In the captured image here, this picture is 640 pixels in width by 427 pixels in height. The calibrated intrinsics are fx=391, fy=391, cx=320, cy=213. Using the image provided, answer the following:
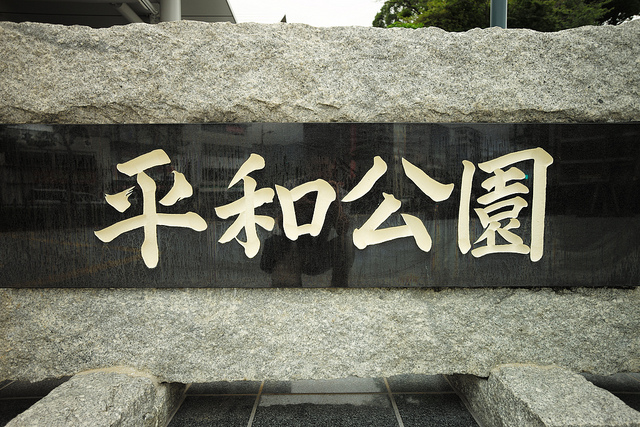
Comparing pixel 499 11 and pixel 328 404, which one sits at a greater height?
pixel 499 11

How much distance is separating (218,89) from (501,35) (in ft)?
6.08

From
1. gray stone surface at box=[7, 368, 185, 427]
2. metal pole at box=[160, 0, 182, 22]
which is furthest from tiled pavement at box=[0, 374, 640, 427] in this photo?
metal pole at box=[160, 0, 182, 22]

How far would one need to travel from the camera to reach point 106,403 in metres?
2.21

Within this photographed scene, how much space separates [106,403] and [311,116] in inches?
82.0

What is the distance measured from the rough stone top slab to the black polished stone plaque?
13 centimetres

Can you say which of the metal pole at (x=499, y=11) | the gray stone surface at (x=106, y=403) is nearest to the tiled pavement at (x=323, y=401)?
the gray stone surface at (x=106, y=403)

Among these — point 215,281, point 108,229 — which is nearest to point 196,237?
point 215,281

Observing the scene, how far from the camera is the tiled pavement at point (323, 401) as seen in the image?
2604 millimetres

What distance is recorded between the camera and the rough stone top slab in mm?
2492

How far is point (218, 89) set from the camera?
2.50 m

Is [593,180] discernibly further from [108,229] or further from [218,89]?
[108,229]

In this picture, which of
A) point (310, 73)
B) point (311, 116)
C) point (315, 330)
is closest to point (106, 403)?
point (315, 330)

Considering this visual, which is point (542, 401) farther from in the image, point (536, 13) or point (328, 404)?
point (536, 13)

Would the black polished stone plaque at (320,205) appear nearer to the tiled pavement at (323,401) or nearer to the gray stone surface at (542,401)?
the gray stone surface at (542,401)
